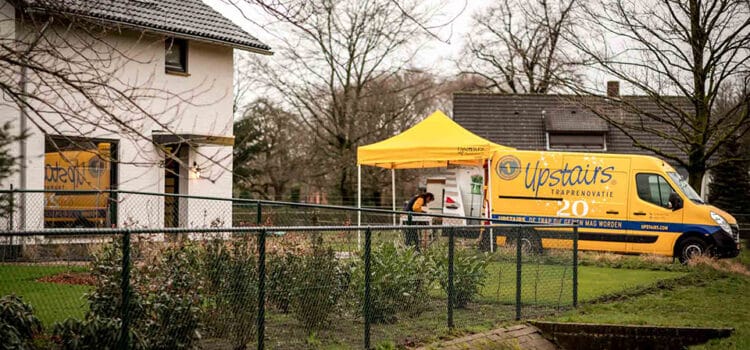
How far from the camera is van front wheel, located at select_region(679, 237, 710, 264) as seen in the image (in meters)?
17.9

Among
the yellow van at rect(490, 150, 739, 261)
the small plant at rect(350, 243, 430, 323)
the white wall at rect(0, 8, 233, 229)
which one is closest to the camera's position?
the small plant at rect(350, 243, 430, 323)

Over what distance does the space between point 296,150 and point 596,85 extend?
2123 centimetres

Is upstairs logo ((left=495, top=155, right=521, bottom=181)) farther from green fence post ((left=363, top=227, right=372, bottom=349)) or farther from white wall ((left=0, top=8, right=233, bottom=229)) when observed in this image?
green fence post ((left=363, top=227, right=372, bottom=349))

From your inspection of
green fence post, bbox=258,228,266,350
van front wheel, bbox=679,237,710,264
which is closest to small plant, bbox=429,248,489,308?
green fence post, bbox=258,228,266,350

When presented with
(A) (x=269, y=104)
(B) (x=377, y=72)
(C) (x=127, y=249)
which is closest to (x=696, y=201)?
(C) (x=127, y=249)

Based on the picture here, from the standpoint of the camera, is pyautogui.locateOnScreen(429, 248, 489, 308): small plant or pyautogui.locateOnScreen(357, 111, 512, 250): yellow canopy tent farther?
pyautogui.locateOnScreen(357, 111, 512, 250): yellow canopy tent

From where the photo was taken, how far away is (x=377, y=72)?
36.5 meters

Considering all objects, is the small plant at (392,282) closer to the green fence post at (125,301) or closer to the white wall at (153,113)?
the green fence post at (125,301)

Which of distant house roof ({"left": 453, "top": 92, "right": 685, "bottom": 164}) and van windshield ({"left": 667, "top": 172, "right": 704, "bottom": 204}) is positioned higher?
distant house roof ({"left": 453, "top": 92, "right": 685, "bottom": 164})

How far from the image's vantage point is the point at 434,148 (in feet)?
64.4

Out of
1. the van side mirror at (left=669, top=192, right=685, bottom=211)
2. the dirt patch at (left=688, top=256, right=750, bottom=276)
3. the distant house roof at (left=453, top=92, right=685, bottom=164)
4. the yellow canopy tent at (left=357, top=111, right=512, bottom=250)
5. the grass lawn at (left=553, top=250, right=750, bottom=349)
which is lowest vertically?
the grass lawn at (left=553, top=250, right=750, bottom=349)

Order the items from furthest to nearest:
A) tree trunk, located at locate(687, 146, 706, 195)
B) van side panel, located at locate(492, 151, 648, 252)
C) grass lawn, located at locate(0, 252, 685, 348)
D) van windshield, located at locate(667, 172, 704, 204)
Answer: tree trunk, located at locate(687, 146, 706, 195) → van side panel, located at locate(492, 151, 648, 252) → van windshield, located at locate(667, 172, 704, 204) → grass lawn, located at locate(0, 252, 685, 348)

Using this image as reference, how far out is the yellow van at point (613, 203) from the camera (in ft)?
58.9

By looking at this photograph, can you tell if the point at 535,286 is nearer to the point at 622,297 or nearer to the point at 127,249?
the point at 622,297
